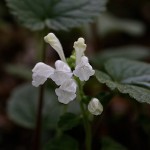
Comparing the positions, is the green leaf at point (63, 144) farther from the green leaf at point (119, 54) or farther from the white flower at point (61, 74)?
the green leaf at point (119, 54)

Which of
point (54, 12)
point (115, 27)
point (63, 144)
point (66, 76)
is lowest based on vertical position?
point (63, 144)

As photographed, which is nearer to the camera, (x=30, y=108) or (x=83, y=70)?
(x=83, y=70)

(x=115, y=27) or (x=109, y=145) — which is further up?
(x=115, y=27)

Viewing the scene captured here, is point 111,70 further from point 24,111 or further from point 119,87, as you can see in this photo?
point 24,111

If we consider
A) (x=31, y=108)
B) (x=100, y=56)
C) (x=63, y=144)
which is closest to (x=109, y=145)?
(x=63, y=144)

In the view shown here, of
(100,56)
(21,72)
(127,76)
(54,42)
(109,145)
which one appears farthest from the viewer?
(21,72)

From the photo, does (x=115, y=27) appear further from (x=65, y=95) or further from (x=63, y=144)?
(x=65, y=95)

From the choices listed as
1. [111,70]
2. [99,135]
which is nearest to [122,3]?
[99,135]

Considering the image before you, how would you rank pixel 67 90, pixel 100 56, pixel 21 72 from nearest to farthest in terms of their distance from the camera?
pixel 67 90 < pixel 100 56 < pixel 21 72
